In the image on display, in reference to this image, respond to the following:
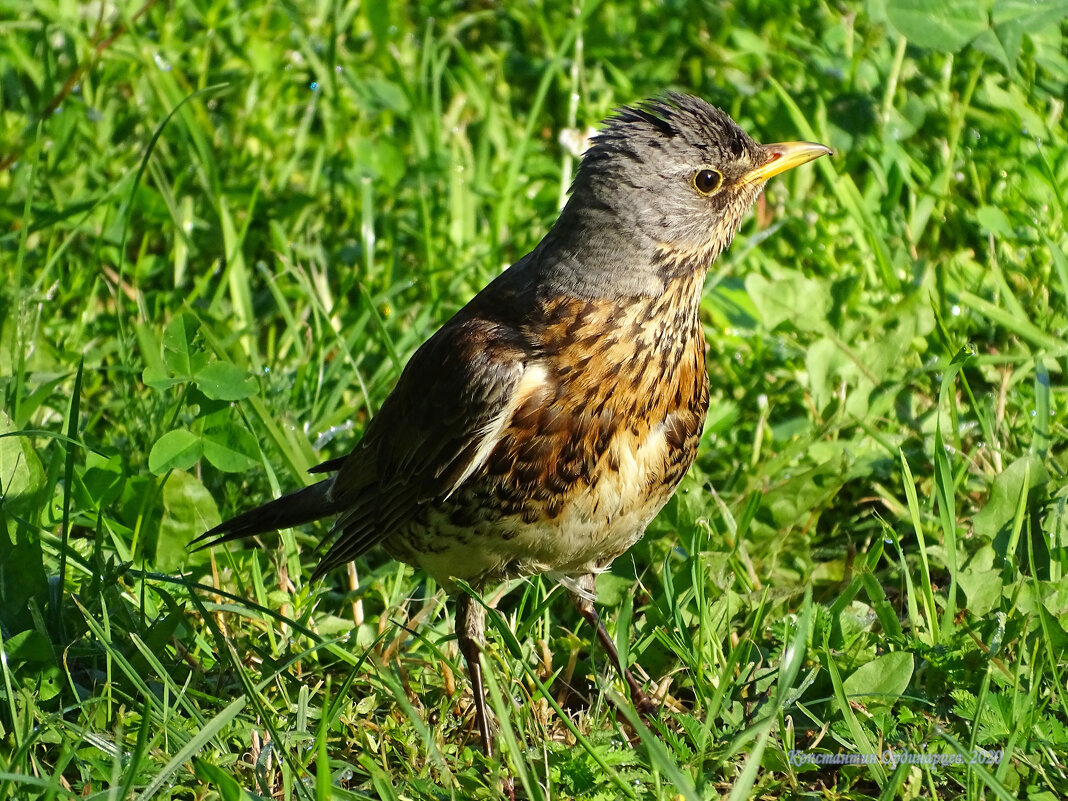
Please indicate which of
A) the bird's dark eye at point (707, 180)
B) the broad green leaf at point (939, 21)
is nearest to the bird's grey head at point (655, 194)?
the bird's dark eye at point (707, 180)

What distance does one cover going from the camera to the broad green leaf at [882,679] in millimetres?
3457

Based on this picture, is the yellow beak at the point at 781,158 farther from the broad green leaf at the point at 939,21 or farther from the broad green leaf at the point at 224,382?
the broad green leaf at the point at 224,382

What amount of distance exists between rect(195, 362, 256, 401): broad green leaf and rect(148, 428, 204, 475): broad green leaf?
5.9 inches

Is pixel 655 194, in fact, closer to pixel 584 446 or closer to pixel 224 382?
pixel 584 446

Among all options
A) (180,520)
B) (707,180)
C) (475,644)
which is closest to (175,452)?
(180,520)

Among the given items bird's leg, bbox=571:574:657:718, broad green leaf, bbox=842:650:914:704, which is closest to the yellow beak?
bird's leg, bbox=571:574:657:718

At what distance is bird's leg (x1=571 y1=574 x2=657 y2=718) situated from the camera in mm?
3811

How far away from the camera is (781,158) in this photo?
4.01 m

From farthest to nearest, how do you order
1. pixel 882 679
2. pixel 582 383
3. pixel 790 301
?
1. pixel 790 301
2. pixel 582 383
3. pixel 882 679

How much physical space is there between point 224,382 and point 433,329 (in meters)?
1.36

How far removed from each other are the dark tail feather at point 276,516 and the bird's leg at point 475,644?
0.53 meters

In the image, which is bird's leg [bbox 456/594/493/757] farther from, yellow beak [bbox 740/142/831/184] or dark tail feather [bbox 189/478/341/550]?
yellow beak [bbox 740/142/831/184]

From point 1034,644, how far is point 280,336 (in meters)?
3.19

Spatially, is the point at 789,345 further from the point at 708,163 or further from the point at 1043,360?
the point at 708,163
